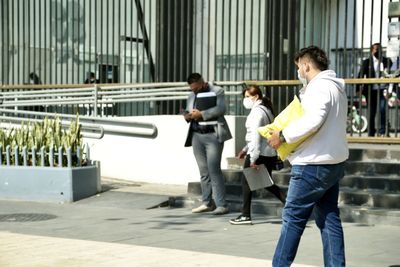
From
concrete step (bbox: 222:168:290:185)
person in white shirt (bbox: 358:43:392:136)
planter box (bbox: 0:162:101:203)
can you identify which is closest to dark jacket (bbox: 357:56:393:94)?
person in white shirt (bbox: 358:43:392:136)

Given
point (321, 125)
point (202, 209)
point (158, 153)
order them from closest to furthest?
point (321, 125), point (202, 209), point (158, 153)

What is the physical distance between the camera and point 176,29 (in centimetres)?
1384

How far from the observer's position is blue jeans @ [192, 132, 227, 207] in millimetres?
9828

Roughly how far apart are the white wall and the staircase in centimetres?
101

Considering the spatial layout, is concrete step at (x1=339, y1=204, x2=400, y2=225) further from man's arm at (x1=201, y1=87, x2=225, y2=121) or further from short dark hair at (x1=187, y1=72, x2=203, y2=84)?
short dark hair at (x1=187, y1=72, x2=203, y2=84)

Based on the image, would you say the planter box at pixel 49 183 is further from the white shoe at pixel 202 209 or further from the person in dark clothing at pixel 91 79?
the person in dark clothing at pixel 91 79

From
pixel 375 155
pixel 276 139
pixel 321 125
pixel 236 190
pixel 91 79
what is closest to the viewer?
pixel 321 125

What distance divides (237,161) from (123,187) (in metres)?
2.12

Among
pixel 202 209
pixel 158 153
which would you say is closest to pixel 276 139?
pixel 202 209

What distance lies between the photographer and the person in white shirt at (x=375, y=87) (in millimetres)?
11883

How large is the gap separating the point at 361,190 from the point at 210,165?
2.10 meters

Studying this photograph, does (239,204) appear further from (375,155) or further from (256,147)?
(375,155)

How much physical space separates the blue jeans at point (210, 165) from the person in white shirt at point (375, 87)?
11.2ft

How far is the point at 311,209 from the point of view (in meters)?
5.78
